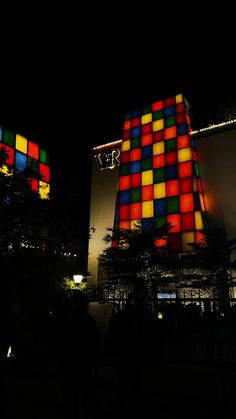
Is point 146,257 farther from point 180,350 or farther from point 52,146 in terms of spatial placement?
point 52,146

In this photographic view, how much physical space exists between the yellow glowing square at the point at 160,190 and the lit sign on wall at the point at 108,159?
236 inches

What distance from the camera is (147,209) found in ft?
103

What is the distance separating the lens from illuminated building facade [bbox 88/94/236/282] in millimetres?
29188

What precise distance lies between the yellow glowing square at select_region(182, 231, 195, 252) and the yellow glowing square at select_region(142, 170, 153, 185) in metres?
6.27

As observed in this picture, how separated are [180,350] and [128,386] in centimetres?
644

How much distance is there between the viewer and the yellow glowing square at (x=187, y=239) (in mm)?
28328

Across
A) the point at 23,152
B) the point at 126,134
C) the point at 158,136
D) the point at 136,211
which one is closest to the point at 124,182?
the point at 136,211

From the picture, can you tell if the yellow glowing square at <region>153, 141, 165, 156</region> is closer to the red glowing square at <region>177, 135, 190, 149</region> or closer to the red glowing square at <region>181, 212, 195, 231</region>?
the red glowing square at <region>177, 135, 190, 149</region>

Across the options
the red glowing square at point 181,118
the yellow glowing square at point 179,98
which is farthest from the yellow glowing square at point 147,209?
the yellow glowing square at point 179,98

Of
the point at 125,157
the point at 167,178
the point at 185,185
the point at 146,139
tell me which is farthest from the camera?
the point at 125,157

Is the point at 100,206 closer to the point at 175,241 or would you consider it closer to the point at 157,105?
the point at 175,241

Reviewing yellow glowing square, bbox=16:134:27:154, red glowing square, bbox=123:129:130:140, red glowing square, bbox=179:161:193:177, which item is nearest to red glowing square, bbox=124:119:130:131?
red glowing square, bbox=123:129:130:140

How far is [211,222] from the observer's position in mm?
29406

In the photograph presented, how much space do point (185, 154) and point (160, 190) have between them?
3.96 metres
